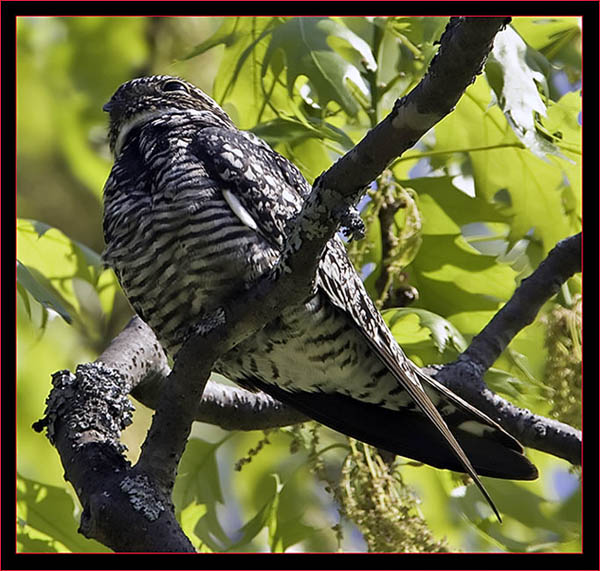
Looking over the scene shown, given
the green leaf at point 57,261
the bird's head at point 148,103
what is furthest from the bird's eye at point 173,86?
the green leaf at point 57,261

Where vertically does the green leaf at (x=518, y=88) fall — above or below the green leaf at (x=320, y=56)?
below

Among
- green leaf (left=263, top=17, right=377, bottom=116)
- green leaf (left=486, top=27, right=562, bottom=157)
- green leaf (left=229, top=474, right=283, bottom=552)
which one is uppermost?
green leaf (left=263, top=17, right=377, bottom=116)

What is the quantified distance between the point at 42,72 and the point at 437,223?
243 centimetres

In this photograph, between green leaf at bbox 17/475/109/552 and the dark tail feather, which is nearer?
the dark tail feather

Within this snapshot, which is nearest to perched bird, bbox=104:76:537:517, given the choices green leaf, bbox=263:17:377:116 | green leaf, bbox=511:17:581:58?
green leaf, bbox=263:17:377:116

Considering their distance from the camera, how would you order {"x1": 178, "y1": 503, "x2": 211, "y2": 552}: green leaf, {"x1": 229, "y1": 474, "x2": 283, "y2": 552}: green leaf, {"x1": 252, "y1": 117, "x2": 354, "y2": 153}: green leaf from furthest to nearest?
{"x1": 178, "y1": 503, "x2": 211, "y2": 552}: green leaf
{"x1": 229, "y1": 474, "x2": 283, "y2": 552}: green leaf
{"x1": 252, "y1": 117, "x2": 354, "y2": 153}: green leaf

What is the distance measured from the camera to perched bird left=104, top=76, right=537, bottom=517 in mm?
2143

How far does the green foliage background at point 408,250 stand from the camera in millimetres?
2512

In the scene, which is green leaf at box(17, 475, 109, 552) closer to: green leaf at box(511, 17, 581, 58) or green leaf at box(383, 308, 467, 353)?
green leaf at box(383, 308, 467, 353)

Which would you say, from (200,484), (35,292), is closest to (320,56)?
(35,292)

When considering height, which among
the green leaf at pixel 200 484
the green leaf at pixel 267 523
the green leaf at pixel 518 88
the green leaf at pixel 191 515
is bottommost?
the green leaf at pixel 267 523

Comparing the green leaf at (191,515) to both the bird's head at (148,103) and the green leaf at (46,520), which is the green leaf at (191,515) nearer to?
the green leaf at (46,520)

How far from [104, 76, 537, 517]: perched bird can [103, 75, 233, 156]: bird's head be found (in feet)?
0.27

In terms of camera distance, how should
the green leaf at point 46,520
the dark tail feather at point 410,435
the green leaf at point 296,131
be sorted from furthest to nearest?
1. the green leaf at point 46,520
2. the green leaf at point 296,131
3. the dark tail feather at point 410,435
